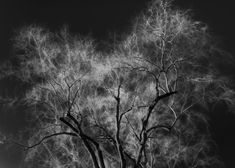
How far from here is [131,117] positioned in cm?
1393

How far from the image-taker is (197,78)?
1013 cm

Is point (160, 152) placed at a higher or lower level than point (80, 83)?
lower

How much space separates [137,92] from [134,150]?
353cm

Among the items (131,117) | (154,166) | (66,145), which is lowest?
(154,166)

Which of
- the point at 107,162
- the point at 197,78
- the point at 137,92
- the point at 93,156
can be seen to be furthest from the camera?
the point at 107,162

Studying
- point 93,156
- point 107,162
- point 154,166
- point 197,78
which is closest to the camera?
point 197,78

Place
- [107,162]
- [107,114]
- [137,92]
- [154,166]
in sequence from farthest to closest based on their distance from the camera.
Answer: [154,166]
[107,162]
[107,114]
[137,92]

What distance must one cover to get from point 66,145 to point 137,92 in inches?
194

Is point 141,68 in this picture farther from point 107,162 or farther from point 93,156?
point 107,162

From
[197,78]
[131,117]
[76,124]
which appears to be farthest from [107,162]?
[197,78]

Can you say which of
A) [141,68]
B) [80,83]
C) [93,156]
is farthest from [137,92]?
[93,156]

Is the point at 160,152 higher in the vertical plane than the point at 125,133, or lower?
lower

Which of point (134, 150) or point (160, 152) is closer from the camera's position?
point (134, 150)

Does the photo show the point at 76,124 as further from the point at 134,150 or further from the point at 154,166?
the point at 154,166
